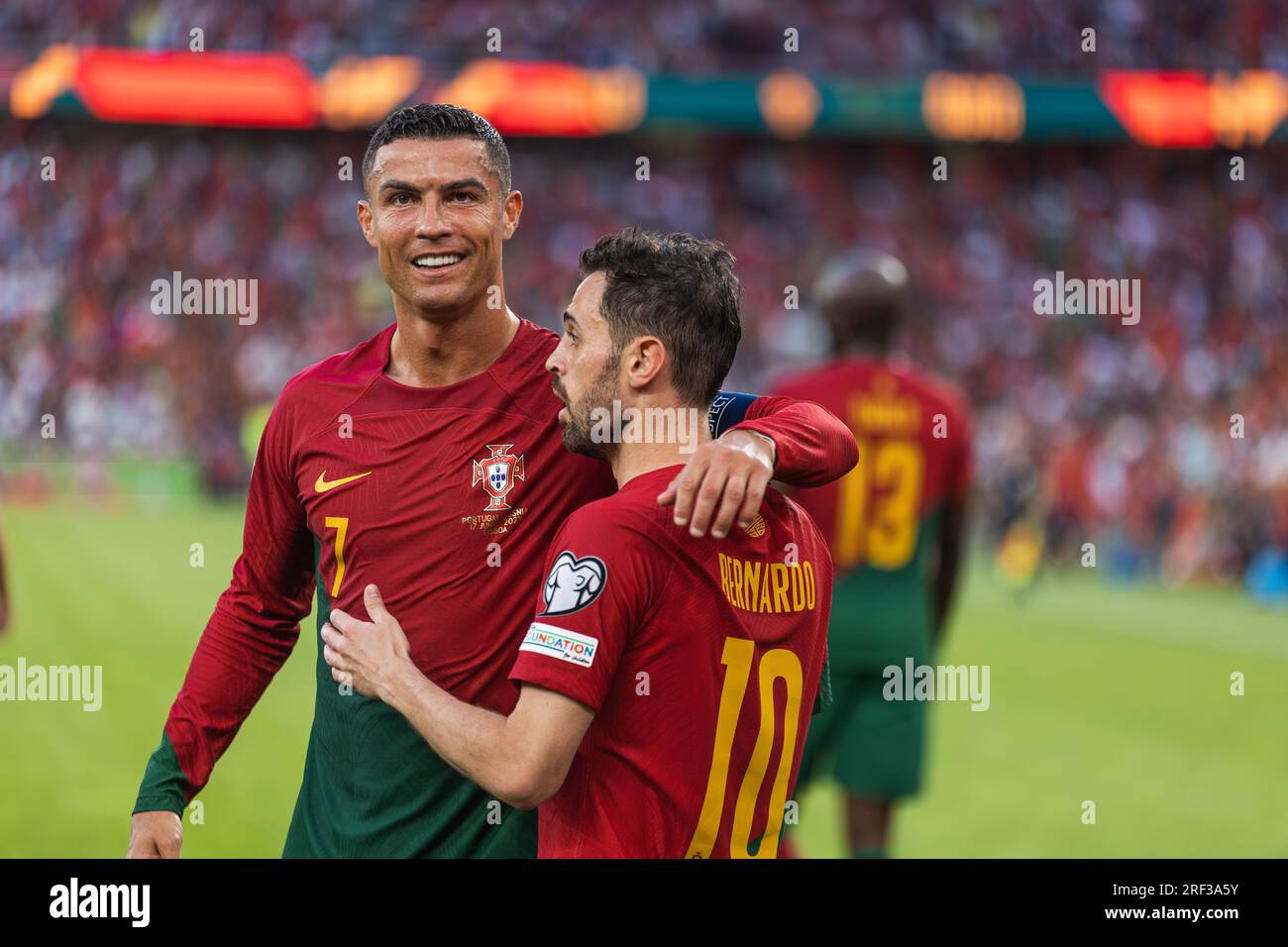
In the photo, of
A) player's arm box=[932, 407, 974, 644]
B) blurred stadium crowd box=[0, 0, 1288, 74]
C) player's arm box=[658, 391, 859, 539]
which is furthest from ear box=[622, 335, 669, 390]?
blurred stadium crowd box=[0, 0, 1288, 74]

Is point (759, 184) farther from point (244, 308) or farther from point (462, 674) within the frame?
point (462, 674)

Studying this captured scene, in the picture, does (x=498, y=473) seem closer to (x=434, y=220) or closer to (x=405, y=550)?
(x=405, y=550)

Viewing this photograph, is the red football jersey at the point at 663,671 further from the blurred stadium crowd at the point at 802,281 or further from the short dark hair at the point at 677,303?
the blurred stadium crowd at the point at 802,281

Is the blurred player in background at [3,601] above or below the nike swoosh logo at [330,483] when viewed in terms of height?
below

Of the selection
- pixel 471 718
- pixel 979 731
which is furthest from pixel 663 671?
pixel 979 731

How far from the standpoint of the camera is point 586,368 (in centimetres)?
263

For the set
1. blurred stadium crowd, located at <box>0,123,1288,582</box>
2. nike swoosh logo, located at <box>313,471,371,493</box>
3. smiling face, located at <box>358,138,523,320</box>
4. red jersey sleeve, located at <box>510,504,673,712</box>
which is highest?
blurred stadium crowd, located at <box>0,123,1288,582</box>

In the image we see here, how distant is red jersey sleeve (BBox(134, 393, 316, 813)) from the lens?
306 centimetres

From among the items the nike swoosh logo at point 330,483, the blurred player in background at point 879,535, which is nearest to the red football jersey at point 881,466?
the blurred player in background at point 879,535

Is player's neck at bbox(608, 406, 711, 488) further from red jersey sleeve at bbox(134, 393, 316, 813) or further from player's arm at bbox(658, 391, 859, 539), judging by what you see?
red jersey sleeve at bbox(134, 393, 316, 813)

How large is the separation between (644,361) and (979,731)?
7.57 metres

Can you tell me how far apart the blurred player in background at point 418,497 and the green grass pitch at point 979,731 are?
3.19 meters

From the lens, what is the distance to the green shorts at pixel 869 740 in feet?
17.5
